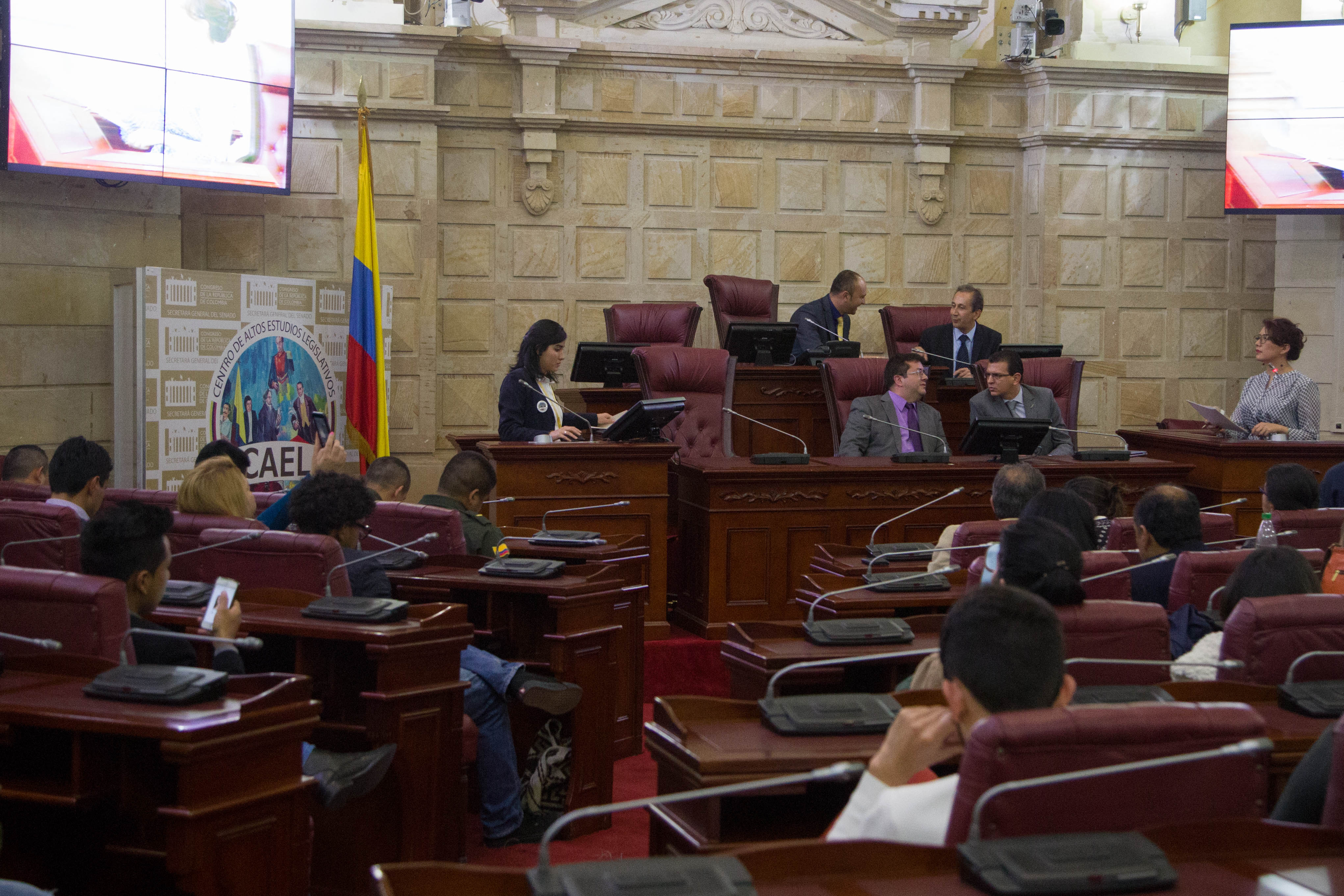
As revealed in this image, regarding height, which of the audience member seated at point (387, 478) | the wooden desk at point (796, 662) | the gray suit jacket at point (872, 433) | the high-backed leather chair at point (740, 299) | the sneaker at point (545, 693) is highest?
the high-backed leather chair at point (740, 299)

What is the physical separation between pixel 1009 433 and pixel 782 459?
113 cm

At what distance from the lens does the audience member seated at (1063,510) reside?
3131 mm

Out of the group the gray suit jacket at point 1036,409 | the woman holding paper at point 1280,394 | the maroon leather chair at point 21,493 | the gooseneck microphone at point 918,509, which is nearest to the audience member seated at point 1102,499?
the gooseneck microphone at point 918,509

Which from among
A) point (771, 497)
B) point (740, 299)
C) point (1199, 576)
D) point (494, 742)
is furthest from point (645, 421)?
point (740, 299)

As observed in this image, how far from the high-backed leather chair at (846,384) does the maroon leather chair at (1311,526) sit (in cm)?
241

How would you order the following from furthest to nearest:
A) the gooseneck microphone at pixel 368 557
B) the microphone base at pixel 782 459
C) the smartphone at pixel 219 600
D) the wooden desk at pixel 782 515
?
1. the microphone base at pixel 782 459
2. the wooden desk at pixel 782 515
3. the gooseneck microphone at pixel 368 557
4. the smartphone at pixel 219 600

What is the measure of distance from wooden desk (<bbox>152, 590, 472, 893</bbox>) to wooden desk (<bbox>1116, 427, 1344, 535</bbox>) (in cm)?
425

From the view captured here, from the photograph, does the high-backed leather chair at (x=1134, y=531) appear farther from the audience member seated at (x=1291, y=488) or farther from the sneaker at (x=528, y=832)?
the sneaker at (x=528, y=832)

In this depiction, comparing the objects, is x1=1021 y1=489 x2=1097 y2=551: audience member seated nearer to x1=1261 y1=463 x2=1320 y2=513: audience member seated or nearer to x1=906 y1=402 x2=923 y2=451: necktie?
x1=1261 y1=463 x2=1320 y2=513: audience member seated

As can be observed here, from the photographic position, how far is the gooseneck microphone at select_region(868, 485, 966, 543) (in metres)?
5.07

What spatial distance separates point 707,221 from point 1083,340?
2641mm

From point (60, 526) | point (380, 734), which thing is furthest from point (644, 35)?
point (380, 734)

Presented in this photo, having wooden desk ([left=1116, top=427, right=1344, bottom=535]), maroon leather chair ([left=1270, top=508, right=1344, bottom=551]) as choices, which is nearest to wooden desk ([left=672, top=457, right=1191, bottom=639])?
wooden desk ([left=1116, top=427, right=1344, bottom=535])

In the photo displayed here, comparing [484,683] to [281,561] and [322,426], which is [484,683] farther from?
[322,426]
